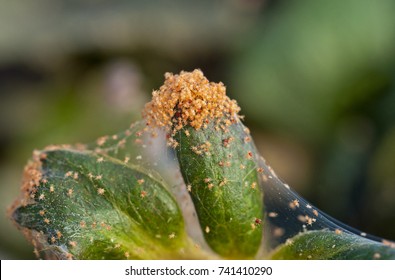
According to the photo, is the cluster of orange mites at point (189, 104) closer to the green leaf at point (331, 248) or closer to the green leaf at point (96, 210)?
the green leaf at point (96, 210)

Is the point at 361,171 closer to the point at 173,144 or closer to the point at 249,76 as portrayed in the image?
the point at 249,76

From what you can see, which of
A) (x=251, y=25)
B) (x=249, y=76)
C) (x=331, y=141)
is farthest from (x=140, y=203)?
(x=251, y=25)

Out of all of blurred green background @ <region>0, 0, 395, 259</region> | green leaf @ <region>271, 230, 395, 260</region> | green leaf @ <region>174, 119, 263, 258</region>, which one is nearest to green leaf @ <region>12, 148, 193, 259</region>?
green leaf @ <region>174, 119, 263, 258</region>

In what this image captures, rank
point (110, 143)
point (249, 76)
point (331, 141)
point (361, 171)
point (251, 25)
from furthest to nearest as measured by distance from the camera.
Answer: point (251, 25)
point (249, 76)
point (331, 141)
point (361, 171)
point (110, 143)

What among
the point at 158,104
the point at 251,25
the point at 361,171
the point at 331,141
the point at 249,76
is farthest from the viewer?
the point at 251,25

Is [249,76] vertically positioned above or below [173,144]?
above

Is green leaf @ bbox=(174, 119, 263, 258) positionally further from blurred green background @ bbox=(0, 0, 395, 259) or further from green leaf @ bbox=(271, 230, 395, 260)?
blurred green background @ bbox=(0, 0, 395, 259)

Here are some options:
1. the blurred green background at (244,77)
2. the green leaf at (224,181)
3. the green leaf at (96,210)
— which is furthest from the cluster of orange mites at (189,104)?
the blurred green background at (244,77)
